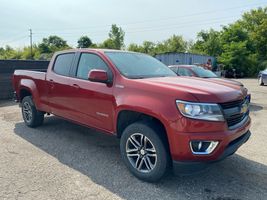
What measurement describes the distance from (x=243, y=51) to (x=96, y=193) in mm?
35298

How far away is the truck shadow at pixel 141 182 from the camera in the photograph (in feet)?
11.6

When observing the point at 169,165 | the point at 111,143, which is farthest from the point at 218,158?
the point at 111,143

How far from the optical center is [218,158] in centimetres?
339

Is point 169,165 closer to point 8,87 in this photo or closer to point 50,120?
point 50,120

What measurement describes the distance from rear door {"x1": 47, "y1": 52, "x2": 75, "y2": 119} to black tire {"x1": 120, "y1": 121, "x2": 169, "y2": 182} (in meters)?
1.55

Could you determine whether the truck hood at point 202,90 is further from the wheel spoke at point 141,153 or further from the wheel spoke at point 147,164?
the wheel spoke at point 147,164

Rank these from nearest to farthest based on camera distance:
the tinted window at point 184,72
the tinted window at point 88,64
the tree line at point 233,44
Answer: the tinted window at point 88,64
the tinted window at point 184,72
the tree line at point 233,44

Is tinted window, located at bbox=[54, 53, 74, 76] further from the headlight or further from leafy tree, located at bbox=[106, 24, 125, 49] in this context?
leafy tree, located at bbox=[106, 24, 125, 49]

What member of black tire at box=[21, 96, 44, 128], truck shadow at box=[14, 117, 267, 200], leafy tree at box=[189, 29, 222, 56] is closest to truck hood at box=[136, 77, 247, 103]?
truck shadow at box=[14, 117, 267, 200]

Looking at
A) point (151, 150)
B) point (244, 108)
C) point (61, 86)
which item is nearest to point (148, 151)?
point (151, 150)

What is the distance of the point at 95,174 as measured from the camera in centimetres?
A: 404

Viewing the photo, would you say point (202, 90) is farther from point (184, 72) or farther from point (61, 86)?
point (184, 72)

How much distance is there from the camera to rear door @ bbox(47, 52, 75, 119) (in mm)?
5121

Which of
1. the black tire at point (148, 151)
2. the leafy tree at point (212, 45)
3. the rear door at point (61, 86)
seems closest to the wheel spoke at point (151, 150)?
the black tire at point (148, 151)
